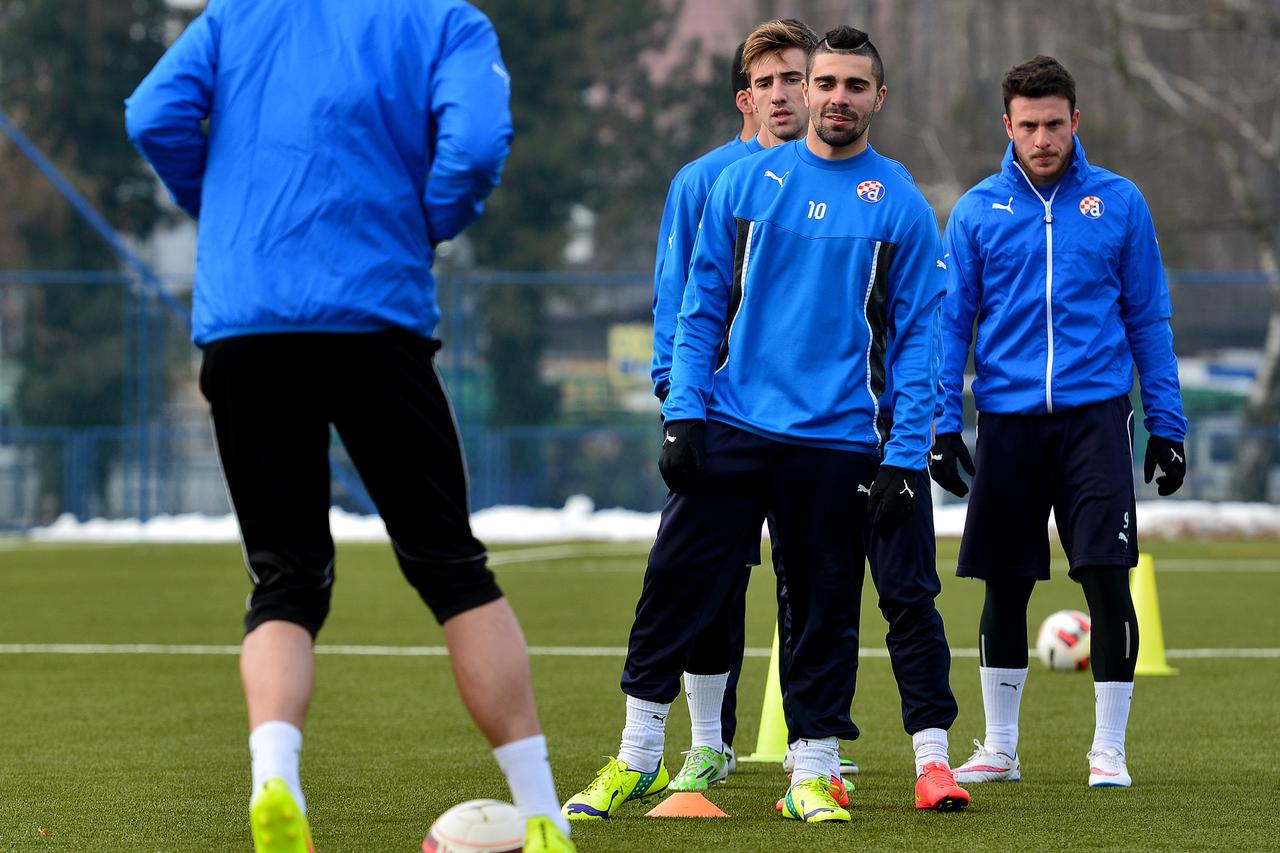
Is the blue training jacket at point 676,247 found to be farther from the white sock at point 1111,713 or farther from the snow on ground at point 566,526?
the snow on ground at point 566,526

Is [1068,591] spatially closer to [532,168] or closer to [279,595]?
[279,595]

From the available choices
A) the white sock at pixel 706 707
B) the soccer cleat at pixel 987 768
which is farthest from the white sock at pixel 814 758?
the soccer cleat at pixel 987 768

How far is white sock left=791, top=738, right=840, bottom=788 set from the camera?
4.95 m

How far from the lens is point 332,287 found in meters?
3.80

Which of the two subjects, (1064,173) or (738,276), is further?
(1064,173)

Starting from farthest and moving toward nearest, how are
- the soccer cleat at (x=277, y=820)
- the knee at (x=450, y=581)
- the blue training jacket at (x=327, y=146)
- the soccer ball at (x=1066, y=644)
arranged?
the soccer ball at (x=1066, y=644), the knee at (x=450, y=581), the blue training jacket at (x=327, y=146), the soccer cleat at (x=277, y=820)

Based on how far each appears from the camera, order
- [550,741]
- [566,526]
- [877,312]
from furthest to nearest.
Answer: [566,526] < [550,741] < [877,312]

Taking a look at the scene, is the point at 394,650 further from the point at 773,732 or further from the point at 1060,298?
the point at 1060,298

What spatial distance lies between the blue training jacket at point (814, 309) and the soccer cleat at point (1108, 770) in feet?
4.06

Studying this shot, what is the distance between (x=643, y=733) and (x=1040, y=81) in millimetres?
2192

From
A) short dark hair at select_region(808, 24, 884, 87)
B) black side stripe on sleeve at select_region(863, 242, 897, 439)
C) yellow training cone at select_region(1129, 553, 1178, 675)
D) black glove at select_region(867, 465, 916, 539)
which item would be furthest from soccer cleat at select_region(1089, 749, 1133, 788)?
yellow training cone at select_region(1129, 553, 1178, 675)

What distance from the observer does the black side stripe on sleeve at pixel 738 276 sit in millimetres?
4906

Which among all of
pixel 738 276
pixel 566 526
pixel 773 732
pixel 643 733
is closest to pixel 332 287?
pixel 738 276

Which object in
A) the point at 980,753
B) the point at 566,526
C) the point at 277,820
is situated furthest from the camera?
the point at 566,526
